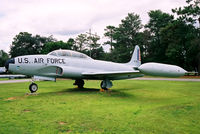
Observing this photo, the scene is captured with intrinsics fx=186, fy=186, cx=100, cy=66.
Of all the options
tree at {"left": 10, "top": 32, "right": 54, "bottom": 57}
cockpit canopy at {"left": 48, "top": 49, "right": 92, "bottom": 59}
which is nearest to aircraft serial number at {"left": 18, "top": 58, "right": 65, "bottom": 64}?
cockpit canopy at {"left": 48, "top": 49, "right": 92, "bottom": 59}

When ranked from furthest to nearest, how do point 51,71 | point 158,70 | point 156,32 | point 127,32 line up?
1. point 127,32
2. point 156,32
3. point 51,71
4. point 158,70

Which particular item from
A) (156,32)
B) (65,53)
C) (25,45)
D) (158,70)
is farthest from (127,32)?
(158,70)

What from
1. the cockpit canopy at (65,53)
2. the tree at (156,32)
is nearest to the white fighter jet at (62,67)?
the cockpit canopy at (65,53)

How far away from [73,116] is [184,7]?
1573 inches

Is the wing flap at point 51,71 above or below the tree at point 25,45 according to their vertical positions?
below

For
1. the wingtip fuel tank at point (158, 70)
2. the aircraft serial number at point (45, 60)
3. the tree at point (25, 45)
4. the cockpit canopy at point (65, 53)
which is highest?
the tree at point (25, 45)

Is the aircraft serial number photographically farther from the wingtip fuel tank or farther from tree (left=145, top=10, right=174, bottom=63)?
tree (left=145, top=10, right=174, bottom=63)

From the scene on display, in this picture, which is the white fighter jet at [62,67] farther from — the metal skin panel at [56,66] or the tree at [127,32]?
the tree at [127,32]

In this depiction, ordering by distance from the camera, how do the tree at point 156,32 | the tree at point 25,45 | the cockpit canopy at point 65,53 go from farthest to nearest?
the tree at point 25,45, the tree at point 156,32, the cockpit canopy at point 65,53

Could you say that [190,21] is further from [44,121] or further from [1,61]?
[1,61]

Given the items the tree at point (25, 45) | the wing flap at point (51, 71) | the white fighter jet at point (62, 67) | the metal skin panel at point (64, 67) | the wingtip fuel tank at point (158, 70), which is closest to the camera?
the wingtip fuel tank at point (158, 70)

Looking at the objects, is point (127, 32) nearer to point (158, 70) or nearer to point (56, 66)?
point (56, 66)

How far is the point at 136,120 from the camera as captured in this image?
543 centimetres

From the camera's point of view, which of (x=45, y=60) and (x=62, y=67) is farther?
(x=62, y=67)
